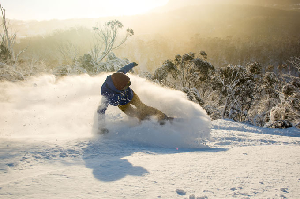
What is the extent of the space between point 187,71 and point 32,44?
7357cm

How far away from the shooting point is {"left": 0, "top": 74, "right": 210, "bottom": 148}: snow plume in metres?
3.33

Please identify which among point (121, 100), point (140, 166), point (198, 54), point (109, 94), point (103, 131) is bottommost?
point (103, 131)

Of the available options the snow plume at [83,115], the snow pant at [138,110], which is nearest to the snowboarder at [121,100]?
the snow pant at [138,110]

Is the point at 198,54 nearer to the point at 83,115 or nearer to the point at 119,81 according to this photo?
the point at 83,115

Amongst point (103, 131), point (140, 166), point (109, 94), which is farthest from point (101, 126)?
point (140, 166)

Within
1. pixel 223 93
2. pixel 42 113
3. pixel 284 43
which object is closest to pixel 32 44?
pixel 223 93

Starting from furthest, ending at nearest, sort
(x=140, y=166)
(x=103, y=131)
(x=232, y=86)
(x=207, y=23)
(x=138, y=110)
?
(x=207, y=23) → (x=232, y=86) → (x=138, y=110) → (x=103, y=131) → (x=140, y=166)

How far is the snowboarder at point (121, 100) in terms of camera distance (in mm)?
3485

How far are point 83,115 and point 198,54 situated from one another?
3229 inches

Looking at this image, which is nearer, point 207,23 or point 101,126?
point 101,126

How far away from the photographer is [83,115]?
4449 millimetres

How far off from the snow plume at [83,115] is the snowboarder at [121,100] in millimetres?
202

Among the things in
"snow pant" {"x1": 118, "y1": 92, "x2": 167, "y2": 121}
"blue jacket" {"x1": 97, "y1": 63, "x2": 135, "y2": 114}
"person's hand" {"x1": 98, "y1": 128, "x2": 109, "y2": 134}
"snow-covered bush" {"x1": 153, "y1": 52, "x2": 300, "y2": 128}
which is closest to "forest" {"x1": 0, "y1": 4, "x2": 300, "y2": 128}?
"snow-covered bush" {"x1": 153, "y1": 52, "x2": 300, "y2": 128}

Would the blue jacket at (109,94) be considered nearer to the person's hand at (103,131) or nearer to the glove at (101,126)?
the glove at (101,126)
